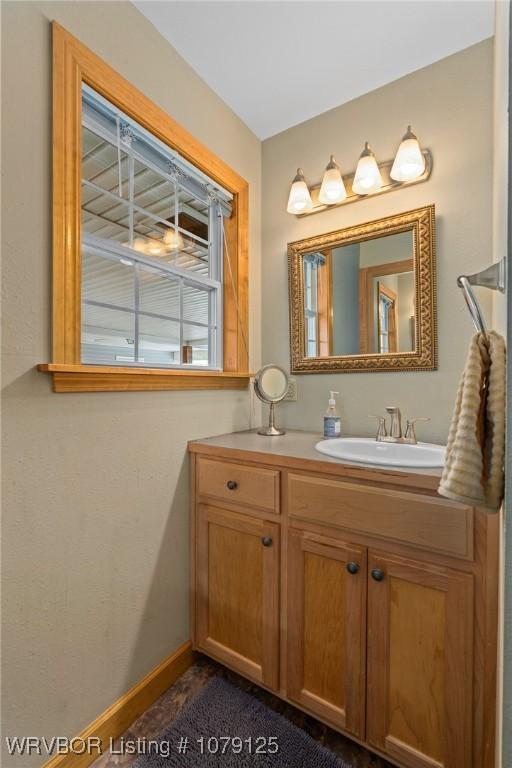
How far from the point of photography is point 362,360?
1.60 metres

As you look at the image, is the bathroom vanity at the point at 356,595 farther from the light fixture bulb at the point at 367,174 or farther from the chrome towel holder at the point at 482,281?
the light fixture bulb at the point at 367,174

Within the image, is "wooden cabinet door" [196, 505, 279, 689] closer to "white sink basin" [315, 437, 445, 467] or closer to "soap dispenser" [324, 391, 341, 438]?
"white sink basin" [315, 437, 445, 467]

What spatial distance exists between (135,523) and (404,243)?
154cm

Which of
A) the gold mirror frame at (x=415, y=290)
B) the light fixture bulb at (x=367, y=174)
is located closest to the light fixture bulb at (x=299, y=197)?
the gold mirror frame at (x=415, y=290)

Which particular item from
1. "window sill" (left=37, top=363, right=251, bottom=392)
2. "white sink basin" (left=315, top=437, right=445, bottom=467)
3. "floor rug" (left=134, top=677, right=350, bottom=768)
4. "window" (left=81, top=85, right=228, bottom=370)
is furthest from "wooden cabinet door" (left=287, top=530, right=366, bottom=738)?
"window" (left=81, top=85, right=228, bottom=370)

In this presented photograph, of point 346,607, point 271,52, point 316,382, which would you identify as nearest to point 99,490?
point 346,607

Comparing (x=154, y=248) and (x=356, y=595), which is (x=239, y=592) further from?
(x=154, y=248)

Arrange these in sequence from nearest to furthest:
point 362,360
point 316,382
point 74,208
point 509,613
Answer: point 509,613, point 74,208, point 362,360, point 316,382

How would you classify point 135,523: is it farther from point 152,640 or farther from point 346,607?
point 346,607

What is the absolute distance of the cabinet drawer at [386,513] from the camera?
93 centimetres

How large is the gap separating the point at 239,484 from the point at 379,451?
0.56m

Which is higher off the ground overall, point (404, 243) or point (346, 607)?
point (404, 243)

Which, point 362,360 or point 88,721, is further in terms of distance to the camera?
point 362,360

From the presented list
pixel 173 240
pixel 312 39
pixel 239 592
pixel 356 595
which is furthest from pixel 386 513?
pixel 312 39
